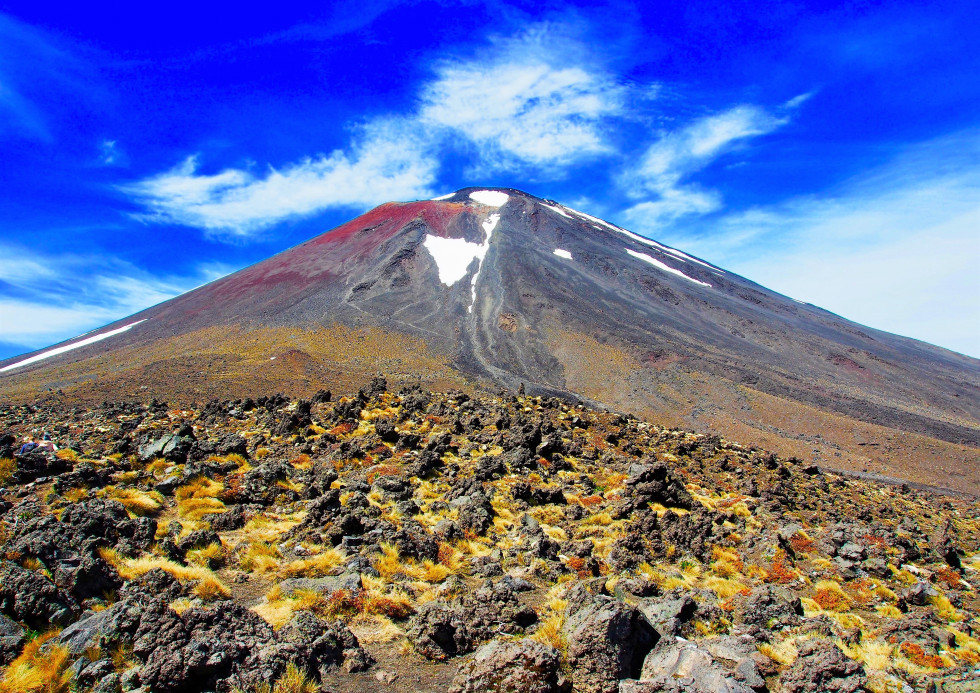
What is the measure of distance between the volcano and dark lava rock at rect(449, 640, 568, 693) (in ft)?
90.1

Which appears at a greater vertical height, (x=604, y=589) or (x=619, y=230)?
(x=619, y=230)

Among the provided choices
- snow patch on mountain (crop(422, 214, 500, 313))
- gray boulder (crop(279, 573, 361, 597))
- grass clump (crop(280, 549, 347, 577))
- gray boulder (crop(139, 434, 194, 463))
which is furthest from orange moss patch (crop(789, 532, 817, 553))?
snow patch on mountain (crop(422, 214, 500, 313))

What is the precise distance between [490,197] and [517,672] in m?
80.3

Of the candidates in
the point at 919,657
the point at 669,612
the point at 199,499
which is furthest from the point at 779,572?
the point at 199,499

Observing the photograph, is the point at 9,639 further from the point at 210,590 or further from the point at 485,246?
the point at 485,246

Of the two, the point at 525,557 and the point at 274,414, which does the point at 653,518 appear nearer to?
the point at 525,557

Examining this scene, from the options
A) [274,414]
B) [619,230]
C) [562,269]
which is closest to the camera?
[274,414]

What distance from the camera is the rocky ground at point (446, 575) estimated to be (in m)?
4.47

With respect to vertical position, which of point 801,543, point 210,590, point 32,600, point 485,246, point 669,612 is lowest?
point 801,543

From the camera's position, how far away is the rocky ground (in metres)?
4.47

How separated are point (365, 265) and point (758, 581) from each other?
5568 centimetres

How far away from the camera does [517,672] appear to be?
4.30 m

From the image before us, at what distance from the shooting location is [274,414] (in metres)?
18.9

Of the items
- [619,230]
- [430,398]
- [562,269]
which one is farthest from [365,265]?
[619,230]
